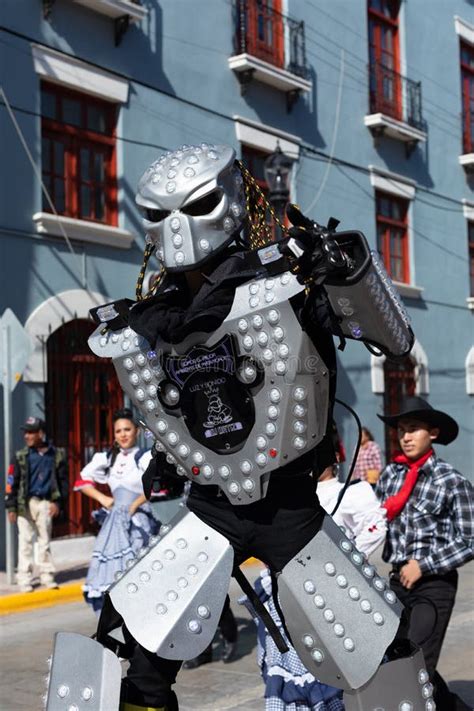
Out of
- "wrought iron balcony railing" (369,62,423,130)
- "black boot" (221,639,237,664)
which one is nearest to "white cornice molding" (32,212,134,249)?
"black boot" (221,639,237,664)

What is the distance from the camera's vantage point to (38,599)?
924 cm

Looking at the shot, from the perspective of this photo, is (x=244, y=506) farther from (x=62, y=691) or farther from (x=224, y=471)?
(x=62, y=691)

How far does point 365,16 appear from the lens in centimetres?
1681

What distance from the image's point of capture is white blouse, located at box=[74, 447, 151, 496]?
22.4 feet

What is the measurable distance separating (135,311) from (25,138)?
319 inches

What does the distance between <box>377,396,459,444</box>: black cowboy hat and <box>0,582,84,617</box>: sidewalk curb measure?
5181 mm

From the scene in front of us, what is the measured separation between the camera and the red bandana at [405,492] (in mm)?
4695

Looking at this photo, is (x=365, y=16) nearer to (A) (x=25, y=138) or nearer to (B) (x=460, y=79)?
(B) (x=460, y=79)

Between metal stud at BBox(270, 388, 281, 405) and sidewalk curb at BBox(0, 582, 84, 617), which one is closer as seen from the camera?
metal stud at BBox(270, 388, 281, 405)

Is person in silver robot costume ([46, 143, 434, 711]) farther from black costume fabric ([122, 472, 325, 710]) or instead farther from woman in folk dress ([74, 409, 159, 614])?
woman in folk dress ([74, 409, 159, 614])

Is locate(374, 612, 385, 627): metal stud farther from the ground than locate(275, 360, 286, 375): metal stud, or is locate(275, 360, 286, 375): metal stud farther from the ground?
locate(275, 360, 286, 375): metal stud

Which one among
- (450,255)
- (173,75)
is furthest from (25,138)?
(450,255)

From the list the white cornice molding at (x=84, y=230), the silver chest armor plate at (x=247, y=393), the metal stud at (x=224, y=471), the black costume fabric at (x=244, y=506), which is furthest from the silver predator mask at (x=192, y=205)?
the white cornice molding at (x=84, y=230)

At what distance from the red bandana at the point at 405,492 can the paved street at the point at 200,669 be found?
1.36 m
